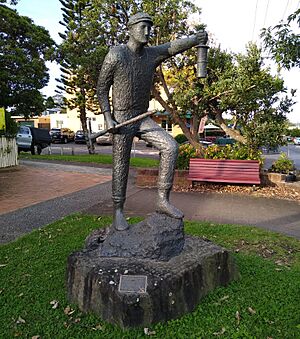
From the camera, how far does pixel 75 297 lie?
→ 2973 millimetres

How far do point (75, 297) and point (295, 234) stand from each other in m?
3.56

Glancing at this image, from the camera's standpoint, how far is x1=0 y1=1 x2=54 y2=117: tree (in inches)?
491

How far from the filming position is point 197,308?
2893mm

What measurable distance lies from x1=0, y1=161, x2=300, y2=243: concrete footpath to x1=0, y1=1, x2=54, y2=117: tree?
4.44m

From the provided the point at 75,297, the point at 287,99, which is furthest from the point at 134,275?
the point at 287,99

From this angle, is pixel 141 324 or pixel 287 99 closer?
pixel 141 324

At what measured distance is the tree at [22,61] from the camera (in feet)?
40.9

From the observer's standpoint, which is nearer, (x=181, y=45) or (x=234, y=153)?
(x=181, y=45)

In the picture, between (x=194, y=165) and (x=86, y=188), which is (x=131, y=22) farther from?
(x=86, y=188)

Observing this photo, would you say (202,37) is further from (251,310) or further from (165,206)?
(251,310)

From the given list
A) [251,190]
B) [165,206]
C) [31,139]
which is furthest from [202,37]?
[31,139]

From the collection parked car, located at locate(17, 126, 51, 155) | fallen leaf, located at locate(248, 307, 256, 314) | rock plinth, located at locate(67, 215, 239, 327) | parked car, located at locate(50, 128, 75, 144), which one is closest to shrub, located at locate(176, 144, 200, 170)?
rock plinth, located at locate(67, 215, 239, 327)

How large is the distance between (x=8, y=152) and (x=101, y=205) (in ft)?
22.4

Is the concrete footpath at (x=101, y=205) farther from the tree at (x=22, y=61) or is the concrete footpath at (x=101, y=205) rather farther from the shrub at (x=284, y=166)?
the tree at (x=22, y=61)
